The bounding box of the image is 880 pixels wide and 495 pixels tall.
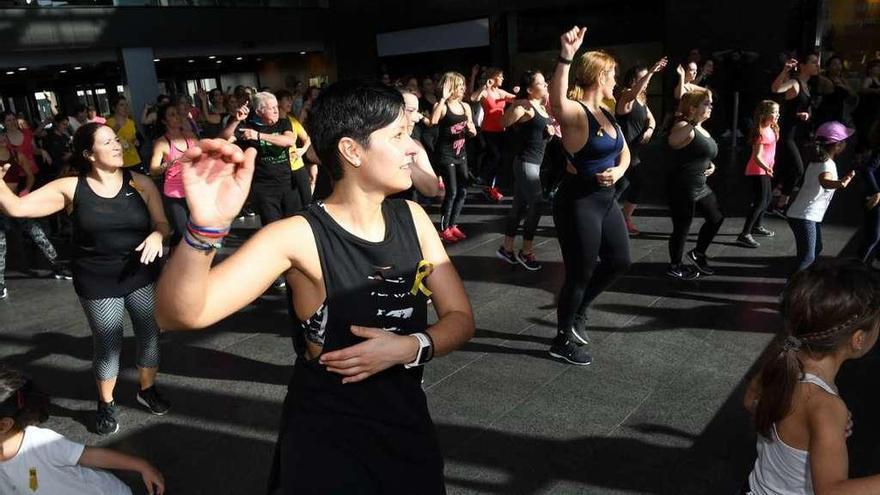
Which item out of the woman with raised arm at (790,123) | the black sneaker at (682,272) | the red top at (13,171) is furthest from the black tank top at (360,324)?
the red top at (13,171)

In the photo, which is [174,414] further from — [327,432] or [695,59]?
[695,59]

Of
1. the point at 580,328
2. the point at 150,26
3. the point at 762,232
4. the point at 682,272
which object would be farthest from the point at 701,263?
the point at 150,26

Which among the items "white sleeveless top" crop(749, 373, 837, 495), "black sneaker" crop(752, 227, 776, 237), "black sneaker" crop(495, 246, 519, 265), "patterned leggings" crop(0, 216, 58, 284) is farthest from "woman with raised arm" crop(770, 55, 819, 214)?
"patterned leggings" crop(0, 216, 58, 284)

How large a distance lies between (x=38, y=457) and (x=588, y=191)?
3050mm

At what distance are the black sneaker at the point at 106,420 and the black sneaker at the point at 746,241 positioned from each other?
5.59 metres

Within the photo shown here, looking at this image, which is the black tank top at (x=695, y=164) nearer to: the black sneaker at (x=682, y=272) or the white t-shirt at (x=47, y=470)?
the black sneaker at (x=682, y=272)

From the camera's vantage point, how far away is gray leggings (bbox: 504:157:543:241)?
6207 millimetres

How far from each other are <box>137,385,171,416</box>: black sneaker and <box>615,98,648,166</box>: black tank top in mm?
4931

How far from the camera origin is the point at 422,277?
6.40 feet

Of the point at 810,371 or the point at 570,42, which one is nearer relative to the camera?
the point at 810,371

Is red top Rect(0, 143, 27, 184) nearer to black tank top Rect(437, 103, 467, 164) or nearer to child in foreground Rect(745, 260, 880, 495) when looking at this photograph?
black tank top Rect(437, 103, 467, 164)

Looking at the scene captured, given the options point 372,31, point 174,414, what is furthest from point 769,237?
point 372,31

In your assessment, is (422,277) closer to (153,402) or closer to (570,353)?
A: (570,353)

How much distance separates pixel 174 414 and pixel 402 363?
2817 mm
